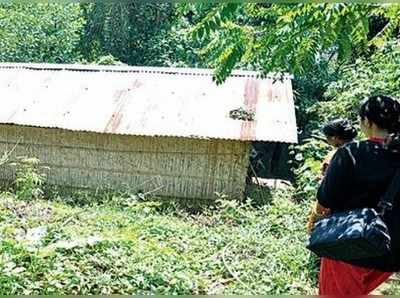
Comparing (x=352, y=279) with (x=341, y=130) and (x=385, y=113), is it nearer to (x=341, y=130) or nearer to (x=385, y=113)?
(x=385, y=113)

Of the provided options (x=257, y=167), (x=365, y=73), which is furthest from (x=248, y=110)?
(x=257, y=167)

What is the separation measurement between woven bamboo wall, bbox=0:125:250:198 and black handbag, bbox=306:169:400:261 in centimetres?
743

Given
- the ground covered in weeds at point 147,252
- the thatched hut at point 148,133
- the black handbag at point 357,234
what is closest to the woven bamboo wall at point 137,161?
the thatched hut at point 148,133

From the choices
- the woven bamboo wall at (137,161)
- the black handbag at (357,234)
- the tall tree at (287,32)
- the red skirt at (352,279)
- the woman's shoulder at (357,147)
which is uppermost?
the tall tree at (287,32)

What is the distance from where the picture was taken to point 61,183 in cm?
1016

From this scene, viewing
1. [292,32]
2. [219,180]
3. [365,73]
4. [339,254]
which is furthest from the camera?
[219,180]

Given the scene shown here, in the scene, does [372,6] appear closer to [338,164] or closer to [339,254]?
[338,164]

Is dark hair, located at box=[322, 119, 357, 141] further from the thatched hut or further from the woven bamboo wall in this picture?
the woven bamboo wall

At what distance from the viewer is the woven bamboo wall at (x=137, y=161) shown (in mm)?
9719

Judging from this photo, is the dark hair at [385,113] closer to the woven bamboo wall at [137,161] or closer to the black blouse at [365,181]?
the black blouse at [365,181]

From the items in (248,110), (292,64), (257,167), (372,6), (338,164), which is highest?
(372,6)

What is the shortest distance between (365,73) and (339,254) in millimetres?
7028

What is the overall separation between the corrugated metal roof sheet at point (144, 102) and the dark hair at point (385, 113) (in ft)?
22.6

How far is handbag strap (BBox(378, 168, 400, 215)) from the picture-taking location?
2.13 meters
